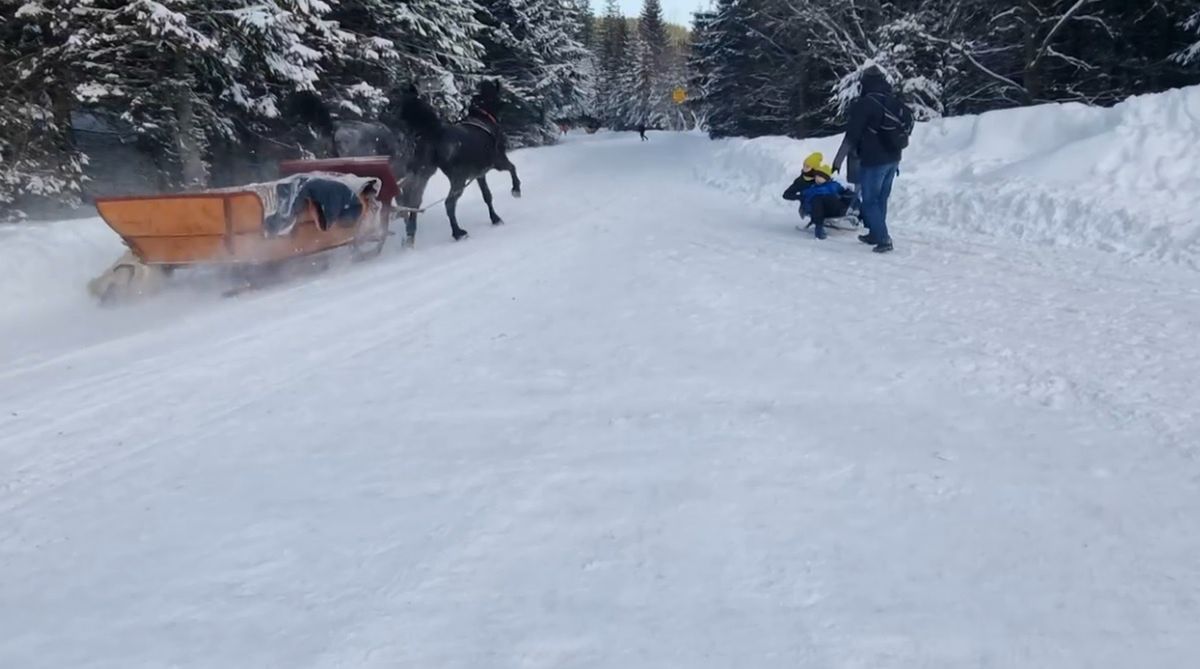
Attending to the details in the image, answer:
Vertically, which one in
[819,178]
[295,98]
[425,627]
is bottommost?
[425,627]

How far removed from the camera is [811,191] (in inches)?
336

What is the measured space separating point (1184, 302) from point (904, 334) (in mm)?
1976

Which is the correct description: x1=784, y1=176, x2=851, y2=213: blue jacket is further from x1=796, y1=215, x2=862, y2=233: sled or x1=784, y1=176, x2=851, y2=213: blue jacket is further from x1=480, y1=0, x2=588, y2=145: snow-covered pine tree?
x1=480, y1=0, x2=588, y2=145: snow-covered pine tree

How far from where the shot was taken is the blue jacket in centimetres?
846

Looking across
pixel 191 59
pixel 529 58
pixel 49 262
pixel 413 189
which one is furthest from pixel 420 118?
pixel 529 58

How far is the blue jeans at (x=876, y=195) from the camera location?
7.53 m

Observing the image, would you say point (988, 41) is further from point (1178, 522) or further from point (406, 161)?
point (1178, 522)

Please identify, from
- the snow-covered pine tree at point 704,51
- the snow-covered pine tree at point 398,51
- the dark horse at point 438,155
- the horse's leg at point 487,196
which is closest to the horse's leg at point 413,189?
the dark horse at point 438,155

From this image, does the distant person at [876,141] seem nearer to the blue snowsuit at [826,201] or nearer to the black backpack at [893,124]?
the black backpack at [893,124]

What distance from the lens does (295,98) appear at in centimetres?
1166

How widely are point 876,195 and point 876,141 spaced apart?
0.56 m

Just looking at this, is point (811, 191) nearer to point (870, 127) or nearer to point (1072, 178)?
point (870, 127)

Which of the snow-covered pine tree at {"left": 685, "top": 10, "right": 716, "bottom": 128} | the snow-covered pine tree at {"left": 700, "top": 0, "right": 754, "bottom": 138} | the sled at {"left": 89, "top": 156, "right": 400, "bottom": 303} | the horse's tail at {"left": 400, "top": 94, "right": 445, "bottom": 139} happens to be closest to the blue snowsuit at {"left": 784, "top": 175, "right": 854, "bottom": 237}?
the horse's tail at {"left": 400, "top": 94, "right": 445, "bottom": 139}

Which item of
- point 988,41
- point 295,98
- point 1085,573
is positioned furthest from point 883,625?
point 988,41
